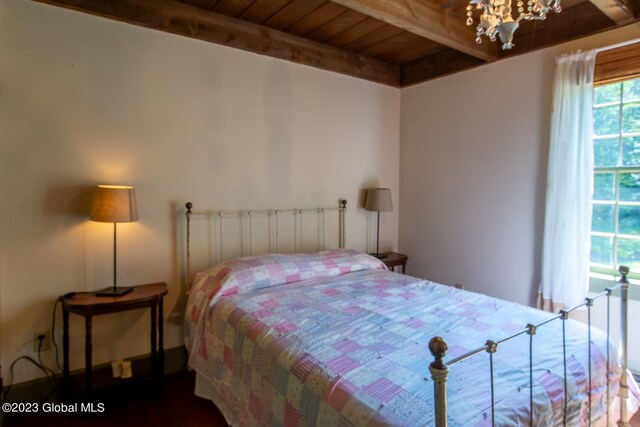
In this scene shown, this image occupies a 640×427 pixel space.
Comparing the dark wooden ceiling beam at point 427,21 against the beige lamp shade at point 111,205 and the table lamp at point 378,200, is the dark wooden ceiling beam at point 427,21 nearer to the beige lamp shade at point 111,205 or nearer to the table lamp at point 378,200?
the table lamp at point 378,200

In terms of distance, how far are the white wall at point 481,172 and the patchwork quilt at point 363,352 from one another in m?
0.97

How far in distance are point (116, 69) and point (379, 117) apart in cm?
247

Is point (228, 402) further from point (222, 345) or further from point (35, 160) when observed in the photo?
point (35, 160)

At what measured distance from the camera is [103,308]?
7.06ft

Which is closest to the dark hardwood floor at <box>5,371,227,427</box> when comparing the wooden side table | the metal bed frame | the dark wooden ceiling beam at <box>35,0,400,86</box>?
the wooden side table

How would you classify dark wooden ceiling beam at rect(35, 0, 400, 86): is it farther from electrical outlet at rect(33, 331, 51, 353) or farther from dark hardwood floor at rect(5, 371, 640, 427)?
dark hardwood floor at rect(5, 371, 640, 427)

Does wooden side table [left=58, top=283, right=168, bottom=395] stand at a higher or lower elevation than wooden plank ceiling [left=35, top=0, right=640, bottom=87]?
lower

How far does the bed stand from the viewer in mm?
1258

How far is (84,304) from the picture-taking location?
2100 mm

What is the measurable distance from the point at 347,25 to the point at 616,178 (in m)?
2.34

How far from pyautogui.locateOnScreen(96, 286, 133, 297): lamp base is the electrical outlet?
39 centimetres

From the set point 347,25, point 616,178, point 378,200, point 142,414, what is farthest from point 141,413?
point 616,178

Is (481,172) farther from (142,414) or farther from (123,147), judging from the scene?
(142,414)

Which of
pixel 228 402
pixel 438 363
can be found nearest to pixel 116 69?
pixel 228 402
